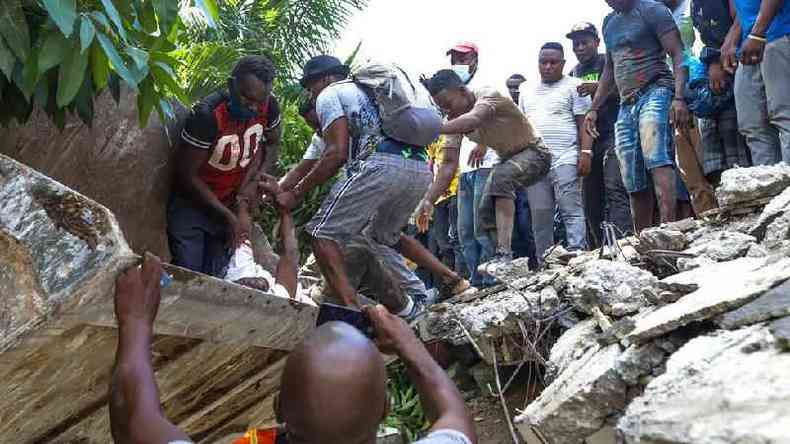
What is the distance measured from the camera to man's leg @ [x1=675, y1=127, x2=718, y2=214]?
16.8ft

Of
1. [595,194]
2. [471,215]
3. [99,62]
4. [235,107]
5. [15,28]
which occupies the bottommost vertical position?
[471,215]

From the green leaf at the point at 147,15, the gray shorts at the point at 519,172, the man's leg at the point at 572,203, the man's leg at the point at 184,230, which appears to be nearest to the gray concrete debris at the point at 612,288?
the man's leg at the point at 572,203

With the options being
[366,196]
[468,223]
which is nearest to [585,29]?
[468,223]

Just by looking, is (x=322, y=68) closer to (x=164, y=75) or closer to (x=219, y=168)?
(x=219, y=168)

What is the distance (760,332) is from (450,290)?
362 cm

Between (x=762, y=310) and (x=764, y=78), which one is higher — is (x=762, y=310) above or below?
below

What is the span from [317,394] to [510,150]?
4568mm

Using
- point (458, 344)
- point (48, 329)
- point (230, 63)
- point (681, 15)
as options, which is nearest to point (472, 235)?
point (458, 344)

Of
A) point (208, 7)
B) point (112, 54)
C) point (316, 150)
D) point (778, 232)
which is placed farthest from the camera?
point (316, 150)

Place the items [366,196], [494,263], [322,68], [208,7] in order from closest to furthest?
[208,7] < [366,196] < [322,68] < [494,263]

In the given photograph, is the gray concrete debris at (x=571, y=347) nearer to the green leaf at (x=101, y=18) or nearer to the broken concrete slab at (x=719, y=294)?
A: the broken concrete slab at (x=719, y=294)

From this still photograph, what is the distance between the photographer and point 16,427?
231cm

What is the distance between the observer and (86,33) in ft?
6.61

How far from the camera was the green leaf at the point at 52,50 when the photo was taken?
6.91 feet
